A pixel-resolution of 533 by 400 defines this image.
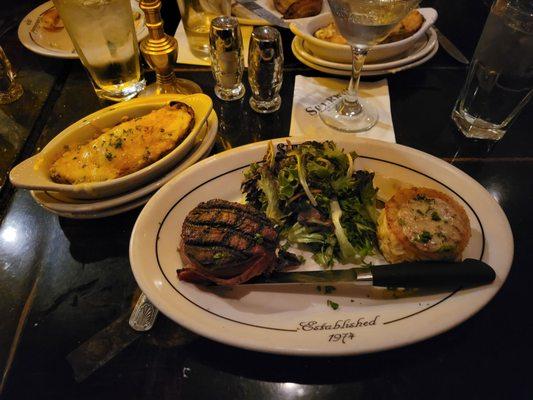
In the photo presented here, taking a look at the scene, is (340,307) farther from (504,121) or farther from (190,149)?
(504,121)

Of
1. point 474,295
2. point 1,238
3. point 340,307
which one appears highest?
point 474,295

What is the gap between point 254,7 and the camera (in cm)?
195

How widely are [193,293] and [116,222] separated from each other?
15.2 inches

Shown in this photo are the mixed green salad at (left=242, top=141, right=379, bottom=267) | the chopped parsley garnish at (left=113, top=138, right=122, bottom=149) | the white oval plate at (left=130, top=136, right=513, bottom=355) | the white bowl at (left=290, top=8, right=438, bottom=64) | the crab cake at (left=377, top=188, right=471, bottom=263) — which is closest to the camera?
the white oval plate at (left=130, top=136, right=513, bottom=355)

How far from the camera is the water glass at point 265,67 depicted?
1.37 metres

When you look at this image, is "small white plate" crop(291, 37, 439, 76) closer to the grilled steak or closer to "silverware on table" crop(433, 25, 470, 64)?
"silverware on table" crop(433, 25, 470, 64)

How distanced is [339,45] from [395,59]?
Answer: 0.25 meters

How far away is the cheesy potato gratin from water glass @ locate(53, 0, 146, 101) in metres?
0.42

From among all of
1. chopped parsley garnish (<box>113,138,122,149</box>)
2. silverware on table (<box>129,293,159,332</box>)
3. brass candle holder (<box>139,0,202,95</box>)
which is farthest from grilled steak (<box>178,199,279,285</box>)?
brass candle holder (<box>139,0,202,95</box>)

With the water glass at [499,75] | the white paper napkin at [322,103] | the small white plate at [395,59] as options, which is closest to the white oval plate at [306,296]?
→ the white paper napkin at [322,103]

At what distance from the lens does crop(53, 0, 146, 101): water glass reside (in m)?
1.38

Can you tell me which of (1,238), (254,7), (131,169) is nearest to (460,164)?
(131,169)

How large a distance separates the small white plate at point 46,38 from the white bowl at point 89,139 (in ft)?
1.91

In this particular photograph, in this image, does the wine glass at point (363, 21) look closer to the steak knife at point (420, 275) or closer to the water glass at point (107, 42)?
the steak knife at point (420, 275)
